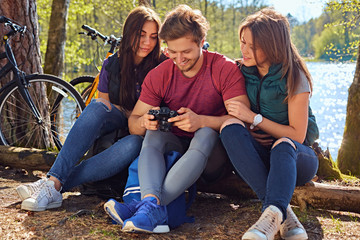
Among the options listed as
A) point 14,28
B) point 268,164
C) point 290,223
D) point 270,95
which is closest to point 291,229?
point 290,223

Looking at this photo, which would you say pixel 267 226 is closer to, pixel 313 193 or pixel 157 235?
pixel 157 235

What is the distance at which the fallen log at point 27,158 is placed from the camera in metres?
4.25

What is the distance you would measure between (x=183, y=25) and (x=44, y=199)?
60.9 inches

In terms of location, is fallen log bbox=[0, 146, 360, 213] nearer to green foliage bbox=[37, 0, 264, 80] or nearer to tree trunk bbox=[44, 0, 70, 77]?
tree trunk bbox=[44, 0, 70, 77]

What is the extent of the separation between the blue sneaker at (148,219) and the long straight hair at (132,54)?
1112 millimetres

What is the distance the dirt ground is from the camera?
2.68m

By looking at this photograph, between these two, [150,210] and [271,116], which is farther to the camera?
[271,116]

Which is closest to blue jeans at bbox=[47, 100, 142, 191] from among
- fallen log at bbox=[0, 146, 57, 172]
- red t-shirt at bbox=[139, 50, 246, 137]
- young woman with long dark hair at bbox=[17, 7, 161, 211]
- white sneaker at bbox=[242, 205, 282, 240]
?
young woman with long dark hair at bbox=[17, 7, 161, 211]

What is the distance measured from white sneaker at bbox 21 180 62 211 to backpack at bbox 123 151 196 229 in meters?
0.52

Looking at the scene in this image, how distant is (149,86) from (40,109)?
2274 mm

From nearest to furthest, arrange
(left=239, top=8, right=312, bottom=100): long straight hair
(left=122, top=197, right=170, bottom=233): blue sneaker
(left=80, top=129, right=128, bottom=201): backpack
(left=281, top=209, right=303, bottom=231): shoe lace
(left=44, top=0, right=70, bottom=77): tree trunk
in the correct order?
(left=122, top=197, right=170, bottom=233): blue sneaker < (left=281, top=209, right=303, bottom=231): shoe lace < (left=239, top=8, right=312, bottom=100): long straight hair < (left=80, top=129, right=128, bottom=201): backpack < (left=44, top=0, right=70, bottom=77): tree trunk

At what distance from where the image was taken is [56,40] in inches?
292

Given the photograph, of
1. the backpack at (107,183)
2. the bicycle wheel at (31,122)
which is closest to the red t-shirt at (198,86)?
the backpack at (107,183)

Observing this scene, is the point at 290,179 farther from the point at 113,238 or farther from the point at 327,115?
the point at 327,115
